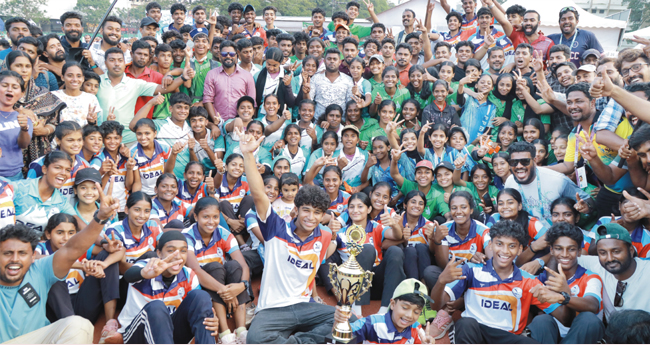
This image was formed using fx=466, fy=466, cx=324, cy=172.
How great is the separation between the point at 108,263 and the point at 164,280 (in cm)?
60

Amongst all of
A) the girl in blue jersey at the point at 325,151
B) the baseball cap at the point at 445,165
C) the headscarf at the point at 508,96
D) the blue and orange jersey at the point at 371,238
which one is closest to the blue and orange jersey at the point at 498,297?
the blue and orange jersey at the point at 371,238

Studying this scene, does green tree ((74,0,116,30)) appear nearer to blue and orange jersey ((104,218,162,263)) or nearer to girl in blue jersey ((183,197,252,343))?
blue and orange jersey ((104,218,162,263))

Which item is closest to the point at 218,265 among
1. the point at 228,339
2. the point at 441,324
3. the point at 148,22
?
the point at 228,339

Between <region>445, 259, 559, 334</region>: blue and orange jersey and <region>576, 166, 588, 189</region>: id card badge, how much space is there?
1672 mm

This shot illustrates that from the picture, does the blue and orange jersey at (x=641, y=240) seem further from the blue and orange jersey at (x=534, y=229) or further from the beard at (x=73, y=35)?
the beard at (x=73, y=35)

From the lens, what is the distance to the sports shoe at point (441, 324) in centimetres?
431

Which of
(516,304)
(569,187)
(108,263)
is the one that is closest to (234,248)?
(108,263)

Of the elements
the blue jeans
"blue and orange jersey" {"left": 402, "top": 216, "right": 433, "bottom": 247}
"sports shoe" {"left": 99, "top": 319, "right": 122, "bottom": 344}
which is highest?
the blue jeans

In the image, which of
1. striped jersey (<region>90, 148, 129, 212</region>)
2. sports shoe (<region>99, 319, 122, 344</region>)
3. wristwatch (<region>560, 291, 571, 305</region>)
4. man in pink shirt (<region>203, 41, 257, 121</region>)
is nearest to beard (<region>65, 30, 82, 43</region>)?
man in pink shirt (<region>203, 41, 257, 121</region>)

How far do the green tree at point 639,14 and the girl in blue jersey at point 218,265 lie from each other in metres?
40.0

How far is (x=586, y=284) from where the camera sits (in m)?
3.98

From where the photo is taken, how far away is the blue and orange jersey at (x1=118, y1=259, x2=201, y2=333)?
409 centimetres

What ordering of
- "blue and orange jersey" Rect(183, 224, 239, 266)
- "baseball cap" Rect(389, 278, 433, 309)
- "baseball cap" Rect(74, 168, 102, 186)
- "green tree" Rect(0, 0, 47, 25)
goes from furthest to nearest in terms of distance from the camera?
1. "green tree" Rect(0, 0, 47, 25)
2. "baseball cap" Rect(74, 168, 102, 186)
3. "blue and orange jersey" Rect(183, 224, 239, 266)
4. "baseball cap" Rect(389, 278, 433, 309)

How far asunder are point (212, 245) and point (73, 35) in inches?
188
